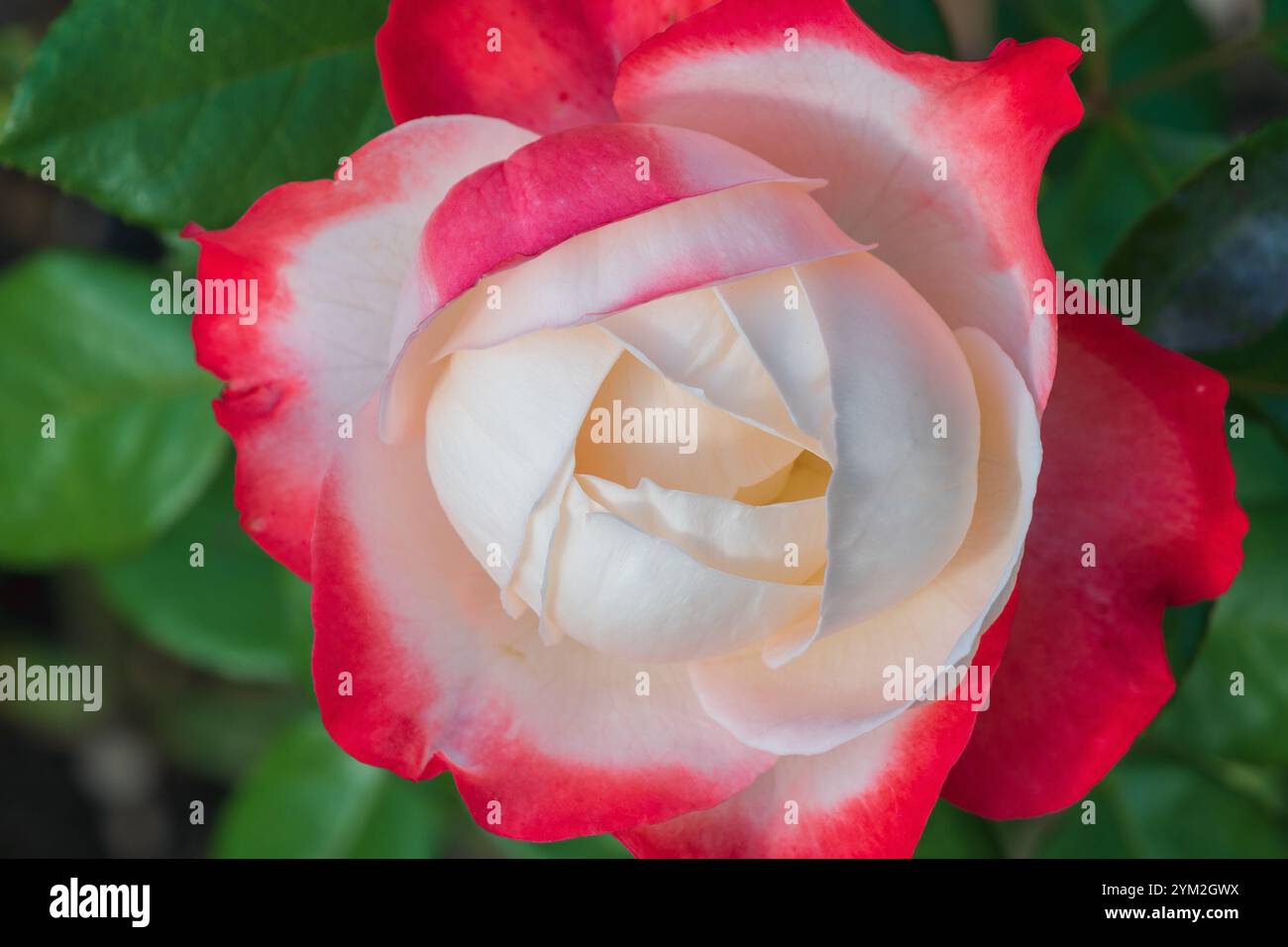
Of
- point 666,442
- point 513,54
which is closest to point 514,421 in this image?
point 666,442

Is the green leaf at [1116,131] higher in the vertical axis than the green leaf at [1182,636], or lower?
higher

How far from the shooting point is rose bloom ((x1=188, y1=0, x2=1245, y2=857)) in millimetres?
551

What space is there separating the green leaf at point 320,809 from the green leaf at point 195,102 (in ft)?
2.12

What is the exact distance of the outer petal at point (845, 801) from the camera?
1.95 ft

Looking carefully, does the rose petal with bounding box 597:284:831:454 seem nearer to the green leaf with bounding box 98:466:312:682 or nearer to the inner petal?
the inner petal

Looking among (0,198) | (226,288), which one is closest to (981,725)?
(226,288)

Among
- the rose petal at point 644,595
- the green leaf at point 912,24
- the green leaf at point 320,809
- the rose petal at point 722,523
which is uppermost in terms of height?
the green leaf at point 912,24

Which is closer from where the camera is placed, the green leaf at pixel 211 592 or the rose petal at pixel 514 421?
the rose petal at pixel 514 421

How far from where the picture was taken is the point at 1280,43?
95 centimetres

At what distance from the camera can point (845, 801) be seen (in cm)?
64

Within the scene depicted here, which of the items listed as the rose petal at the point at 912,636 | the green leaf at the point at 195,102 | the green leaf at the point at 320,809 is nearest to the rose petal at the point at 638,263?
the rose petal at the point at 912,636

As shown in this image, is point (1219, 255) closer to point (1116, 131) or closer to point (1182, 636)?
point (1182, 636)

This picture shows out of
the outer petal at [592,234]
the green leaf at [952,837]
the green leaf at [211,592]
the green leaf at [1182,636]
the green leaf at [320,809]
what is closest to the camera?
the outer petal at [592,234]

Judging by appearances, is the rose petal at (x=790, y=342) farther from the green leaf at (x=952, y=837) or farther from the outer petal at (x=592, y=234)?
the green leaf at (x=952, y=837)
